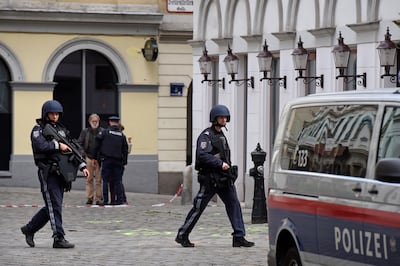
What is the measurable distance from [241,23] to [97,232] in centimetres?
869

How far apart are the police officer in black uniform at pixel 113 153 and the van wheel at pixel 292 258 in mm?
15731

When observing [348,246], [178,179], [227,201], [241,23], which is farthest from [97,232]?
[178,179]

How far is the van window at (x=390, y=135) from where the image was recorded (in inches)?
388

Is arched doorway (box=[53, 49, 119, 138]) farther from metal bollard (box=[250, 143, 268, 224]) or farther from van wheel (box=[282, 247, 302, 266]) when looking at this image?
van wheel (box=[282, 247, 302, 266])

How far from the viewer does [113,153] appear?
2772 centimetres

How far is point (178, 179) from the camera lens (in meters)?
34.4

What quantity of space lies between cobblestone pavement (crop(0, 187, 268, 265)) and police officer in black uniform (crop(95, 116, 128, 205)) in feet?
2.63

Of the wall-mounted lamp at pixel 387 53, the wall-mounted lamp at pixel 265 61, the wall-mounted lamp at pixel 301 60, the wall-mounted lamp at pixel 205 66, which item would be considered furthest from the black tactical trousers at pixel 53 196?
the wall-mounted lamp at pixel 205 66

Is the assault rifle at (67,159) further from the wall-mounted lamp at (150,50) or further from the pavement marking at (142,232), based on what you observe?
the wall-mounted lamp at (150,50)

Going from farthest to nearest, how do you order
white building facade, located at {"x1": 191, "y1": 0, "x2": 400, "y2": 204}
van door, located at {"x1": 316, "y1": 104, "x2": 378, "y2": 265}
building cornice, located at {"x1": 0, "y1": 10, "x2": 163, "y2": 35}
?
building cornice, located at {"x1": 0, "y1": 10, "x2": 163, "y2": 35}, white building facade, located at {"x1": 191, "y1": 0, "x2": 400, "y2": 204}, van door, located at {"x1": 316, "y1": 104, "x2": 378, "y2": 265}

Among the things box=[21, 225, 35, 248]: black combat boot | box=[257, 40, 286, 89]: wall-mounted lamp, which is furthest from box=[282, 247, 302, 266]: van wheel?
box=[257, 40, 286, 89]: wall-mounted lamp

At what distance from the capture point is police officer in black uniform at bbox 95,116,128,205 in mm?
27734

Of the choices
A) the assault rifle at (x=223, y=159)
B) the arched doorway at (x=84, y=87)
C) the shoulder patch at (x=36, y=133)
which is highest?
the arched doorway at (x=84, y=87)

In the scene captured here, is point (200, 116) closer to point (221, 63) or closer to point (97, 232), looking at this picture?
point (221, 63)
